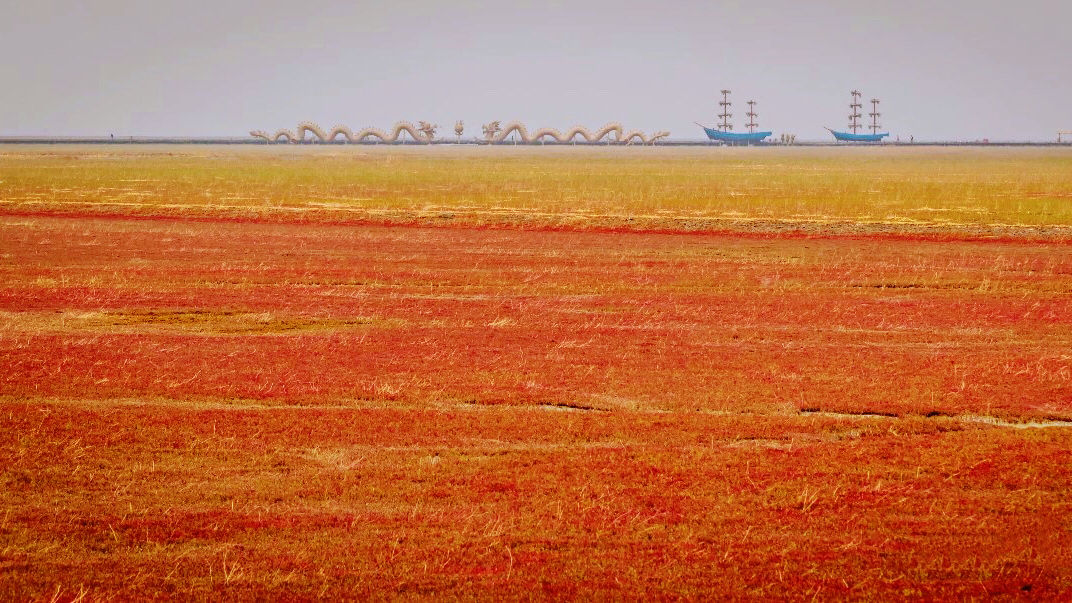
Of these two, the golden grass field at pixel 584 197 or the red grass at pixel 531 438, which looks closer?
the red grass at pixel 531 438

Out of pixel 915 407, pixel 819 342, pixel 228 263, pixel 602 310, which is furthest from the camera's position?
pixel 228 263

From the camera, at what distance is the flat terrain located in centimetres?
985

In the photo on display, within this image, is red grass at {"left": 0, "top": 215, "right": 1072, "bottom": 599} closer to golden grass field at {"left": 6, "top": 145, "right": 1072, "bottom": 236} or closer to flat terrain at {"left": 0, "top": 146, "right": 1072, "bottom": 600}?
flat terrain at {"left": 0, "top": 146, "right": 1072, "bottom": 600}

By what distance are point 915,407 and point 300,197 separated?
4732cm

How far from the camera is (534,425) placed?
47.3 feet

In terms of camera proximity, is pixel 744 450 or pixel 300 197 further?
pixel 300 197

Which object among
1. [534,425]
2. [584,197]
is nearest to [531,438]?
[534,425]

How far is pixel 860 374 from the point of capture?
17.6 meters

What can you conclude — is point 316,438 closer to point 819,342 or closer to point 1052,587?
point 1052,587

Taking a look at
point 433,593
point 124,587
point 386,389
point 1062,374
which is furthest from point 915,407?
point 124,587

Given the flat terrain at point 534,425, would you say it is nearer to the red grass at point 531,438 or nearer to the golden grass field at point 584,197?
the red grass at point 531,438

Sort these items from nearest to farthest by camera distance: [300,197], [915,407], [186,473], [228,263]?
1. [186,473]
2. [915,407]
3. [228,263]
4. [300,197]

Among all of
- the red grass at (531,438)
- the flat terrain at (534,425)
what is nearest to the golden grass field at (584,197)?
the flat terrain at (534,425)

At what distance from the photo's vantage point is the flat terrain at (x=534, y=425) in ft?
32.3
